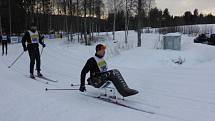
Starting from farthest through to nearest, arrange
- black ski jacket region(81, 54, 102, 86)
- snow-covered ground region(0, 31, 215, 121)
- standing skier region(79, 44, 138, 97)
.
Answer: black ski jacket region(81, 54, 102, 86), standing skier region(79, 44, 138, 97), snow-covered ground region(0, 31, 215, 121)

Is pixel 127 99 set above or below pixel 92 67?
below

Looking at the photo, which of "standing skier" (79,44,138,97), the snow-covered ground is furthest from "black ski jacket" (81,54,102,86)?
the snow-covered ground

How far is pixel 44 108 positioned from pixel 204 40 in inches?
1257

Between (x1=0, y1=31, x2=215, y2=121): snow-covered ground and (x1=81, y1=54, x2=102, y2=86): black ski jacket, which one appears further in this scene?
(x1=81, y1=54, x2=102, y2=86): black ski jacket

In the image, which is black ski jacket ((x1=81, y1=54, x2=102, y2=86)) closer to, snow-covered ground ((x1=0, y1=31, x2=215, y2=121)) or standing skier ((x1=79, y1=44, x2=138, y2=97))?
standing skier ((x1=79, y1=44, x2=138, y2=97))

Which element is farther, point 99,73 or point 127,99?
point 99,73

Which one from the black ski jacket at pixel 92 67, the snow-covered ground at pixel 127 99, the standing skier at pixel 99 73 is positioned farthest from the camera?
the black ski jacket at pixel 92 67

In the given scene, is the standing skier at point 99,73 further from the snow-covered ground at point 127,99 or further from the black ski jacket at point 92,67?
the snow-covered ground at point 127,99

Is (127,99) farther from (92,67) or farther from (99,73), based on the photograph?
(92,67)

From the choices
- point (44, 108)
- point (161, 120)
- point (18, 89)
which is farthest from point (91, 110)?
point (18, 89)

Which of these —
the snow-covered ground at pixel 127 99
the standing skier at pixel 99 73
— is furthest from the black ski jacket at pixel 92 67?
the snow-covered ground at pixel 127 99

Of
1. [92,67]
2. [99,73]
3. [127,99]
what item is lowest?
[127,99]

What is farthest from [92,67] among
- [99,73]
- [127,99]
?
[127,99]

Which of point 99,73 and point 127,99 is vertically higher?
point 99,73
